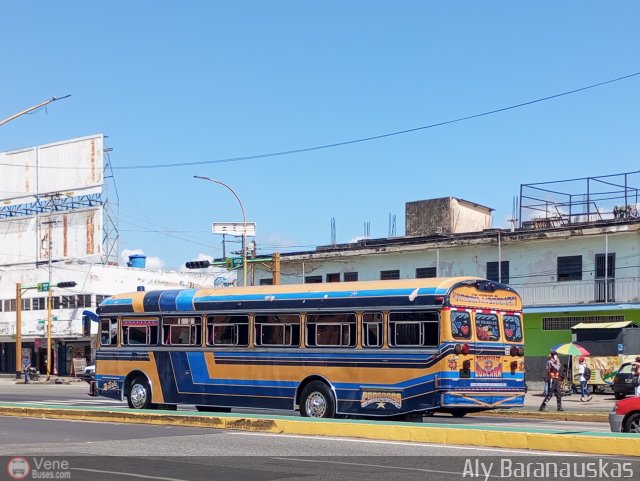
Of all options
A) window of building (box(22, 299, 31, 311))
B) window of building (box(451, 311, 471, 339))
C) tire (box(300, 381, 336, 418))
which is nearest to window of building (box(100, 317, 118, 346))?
tire (box(300, 381, 336, 418))

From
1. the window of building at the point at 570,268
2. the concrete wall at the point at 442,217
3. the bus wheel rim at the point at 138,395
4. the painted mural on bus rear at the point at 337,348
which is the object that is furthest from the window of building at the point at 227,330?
the concrete wall at the point at 442,217

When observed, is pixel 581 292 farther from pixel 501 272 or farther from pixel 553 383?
pixel 553 383

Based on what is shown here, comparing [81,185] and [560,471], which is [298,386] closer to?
[560,471]

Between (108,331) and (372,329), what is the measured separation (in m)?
8.39

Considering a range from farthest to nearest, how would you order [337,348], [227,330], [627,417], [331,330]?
[227,330], [331,330], [337,348], [627,417]

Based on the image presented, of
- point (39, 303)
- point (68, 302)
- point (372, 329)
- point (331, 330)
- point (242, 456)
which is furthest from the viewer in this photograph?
point (39, 303)

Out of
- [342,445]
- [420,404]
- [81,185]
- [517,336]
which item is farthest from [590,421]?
[81,185]

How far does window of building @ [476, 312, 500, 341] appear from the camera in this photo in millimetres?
19719

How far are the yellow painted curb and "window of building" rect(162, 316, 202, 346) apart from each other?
2762 millimetres

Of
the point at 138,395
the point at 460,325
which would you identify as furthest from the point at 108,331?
the point at 460,325

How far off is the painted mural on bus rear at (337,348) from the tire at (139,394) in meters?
0.04

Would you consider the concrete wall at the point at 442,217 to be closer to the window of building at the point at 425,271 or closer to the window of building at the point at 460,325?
the window of building at the point at 425,271

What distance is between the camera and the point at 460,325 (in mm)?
19234

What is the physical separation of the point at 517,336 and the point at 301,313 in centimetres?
462
